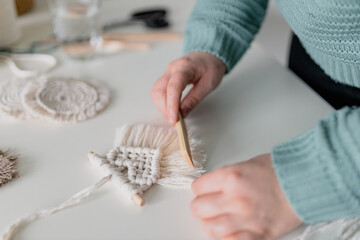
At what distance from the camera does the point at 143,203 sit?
1.70 feet

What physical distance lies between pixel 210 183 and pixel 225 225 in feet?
0.18

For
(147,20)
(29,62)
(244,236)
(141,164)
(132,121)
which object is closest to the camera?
(244,236)

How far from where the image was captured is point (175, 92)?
0.63m

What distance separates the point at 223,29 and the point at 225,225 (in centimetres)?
40

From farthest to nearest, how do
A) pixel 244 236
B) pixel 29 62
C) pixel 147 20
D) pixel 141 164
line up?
pixel 147 20
pixel 29 62
pixel 141 164
pixel 244 236

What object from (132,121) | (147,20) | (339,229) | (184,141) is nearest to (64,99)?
(132,121)

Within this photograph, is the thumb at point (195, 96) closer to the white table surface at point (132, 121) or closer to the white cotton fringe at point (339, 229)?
the white table surface at point (132, 121)

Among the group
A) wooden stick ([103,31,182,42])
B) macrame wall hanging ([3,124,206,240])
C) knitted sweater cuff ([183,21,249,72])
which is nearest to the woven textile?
macrame wall hanging ([3,124,206,240])

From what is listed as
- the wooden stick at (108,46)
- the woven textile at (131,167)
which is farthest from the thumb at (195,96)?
the wooden stick at (108,46)

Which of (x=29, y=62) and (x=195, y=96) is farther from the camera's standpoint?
(x=29, y=62)

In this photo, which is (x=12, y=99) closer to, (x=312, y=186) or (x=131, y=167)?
(x=131, y=167)

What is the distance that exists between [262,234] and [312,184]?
0.26 ft

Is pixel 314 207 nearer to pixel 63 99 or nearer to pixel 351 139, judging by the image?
pixel 351 139

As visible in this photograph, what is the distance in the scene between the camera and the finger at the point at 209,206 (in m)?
0.48
